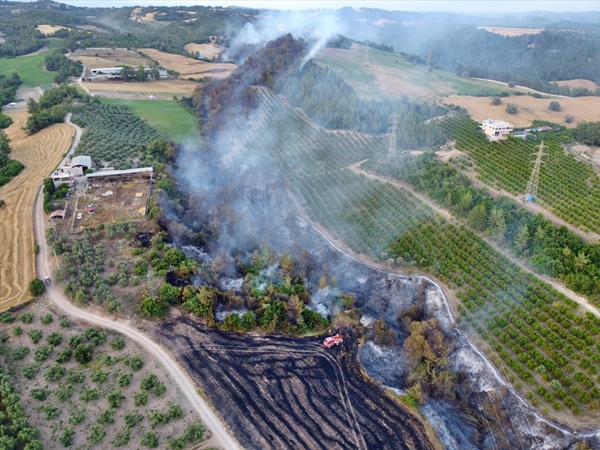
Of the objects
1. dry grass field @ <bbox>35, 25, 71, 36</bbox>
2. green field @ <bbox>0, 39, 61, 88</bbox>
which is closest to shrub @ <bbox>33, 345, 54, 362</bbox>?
green field @ <bbox>0, 39, 61, 88</bbox>

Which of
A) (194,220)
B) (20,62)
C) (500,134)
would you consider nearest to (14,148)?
(194,220)

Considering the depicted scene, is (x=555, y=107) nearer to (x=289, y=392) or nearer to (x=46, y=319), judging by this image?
(x=289, y=392)

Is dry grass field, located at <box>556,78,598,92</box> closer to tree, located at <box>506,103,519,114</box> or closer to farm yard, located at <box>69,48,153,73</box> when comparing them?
tree, located at <box>506,103,519,114</box>

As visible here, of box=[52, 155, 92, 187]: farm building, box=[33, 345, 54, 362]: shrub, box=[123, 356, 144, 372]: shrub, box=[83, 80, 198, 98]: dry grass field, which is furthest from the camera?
box=[83, 80, 198, 98]: dry grass field

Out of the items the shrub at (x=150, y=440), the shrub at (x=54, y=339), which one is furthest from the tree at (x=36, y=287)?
the shrub at (x=150, y=440)

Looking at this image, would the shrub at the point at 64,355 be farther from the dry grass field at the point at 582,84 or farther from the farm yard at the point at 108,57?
the dry grass field at the point at 582,84
